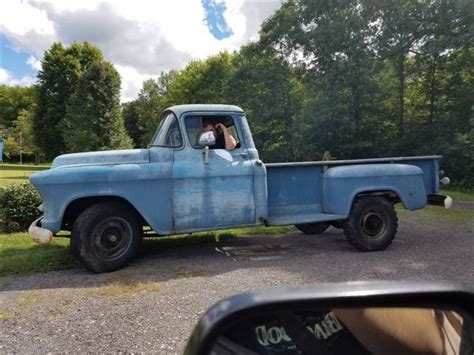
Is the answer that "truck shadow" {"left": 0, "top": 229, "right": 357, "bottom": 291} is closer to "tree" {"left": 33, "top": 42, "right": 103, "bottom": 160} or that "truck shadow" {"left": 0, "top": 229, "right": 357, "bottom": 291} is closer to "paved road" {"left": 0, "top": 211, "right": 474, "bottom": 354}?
"paved road" {"left": 0, "top": 211, "right": 474, "bottom": 354}

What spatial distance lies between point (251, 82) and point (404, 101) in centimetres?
930

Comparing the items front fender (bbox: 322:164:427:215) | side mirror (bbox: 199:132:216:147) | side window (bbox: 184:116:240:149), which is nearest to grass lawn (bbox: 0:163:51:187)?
side window (bbox: 184:116:240:149)

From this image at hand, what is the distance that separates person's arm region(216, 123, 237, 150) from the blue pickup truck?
63 millimetres

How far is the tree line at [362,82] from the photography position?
20094 millimetres

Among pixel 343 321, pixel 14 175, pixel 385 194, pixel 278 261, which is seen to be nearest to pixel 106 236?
pixel 278 261

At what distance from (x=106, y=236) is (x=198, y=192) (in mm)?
1465

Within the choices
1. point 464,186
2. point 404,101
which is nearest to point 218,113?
point 464,186

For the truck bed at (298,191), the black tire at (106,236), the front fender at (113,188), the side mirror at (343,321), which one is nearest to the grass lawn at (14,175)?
the front fender at (113,188)

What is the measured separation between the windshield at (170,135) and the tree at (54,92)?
1567 inches

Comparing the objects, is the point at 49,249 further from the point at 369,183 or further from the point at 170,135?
the point at 369,183

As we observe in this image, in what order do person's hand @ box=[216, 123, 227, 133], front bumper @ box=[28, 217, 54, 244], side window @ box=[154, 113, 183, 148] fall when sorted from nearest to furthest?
front bumper @ box=[28, 217, 54, 244]
side window @ box=[154, 113, 183, 148]
person's hand @ box=[216, 123, 227, 133]

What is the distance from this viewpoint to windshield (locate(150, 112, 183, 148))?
630 centimetres

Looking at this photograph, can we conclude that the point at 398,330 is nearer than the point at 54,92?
Yes

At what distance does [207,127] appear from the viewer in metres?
6.51
